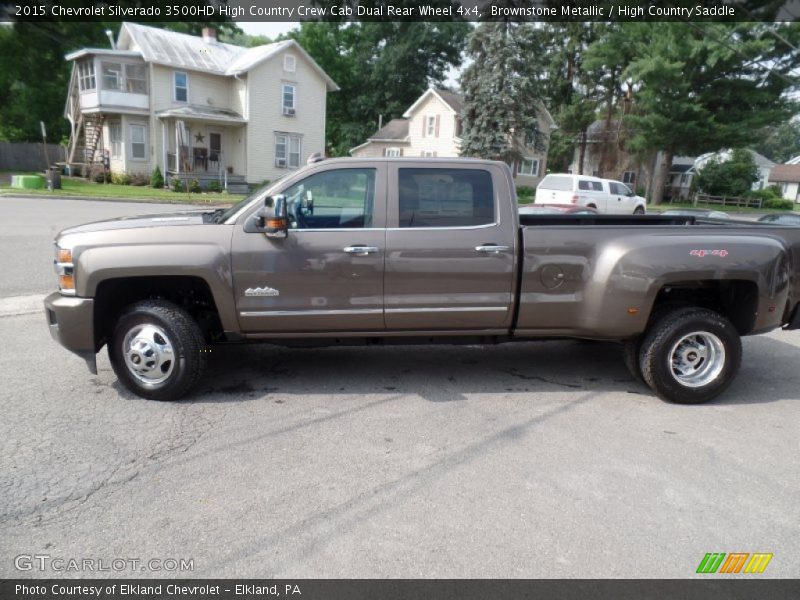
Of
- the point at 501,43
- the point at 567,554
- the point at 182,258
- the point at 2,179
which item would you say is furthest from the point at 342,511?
the point at 2,179

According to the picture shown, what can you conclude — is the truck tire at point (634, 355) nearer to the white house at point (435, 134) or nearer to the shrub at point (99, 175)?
the shrub at point (99, 175)

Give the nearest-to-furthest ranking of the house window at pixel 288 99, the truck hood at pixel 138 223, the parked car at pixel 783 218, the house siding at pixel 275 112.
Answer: the truck hood at pixel 138 223 < the parked car at pixel 783 218 < the house siding at pixel 275 112 < the house window at pixel 288 99

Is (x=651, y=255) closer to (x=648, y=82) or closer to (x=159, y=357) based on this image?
(x=159, y=357)

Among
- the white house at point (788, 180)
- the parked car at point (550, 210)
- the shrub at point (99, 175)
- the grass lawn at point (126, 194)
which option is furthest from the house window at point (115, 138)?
the white house at point (788, 180)

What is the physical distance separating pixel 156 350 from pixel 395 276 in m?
1.97

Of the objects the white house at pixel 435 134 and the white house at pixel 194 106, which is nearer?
the white house at pixel 194 106

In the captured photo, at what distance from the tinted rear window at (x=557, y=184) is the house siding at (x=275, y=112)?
1682 cm

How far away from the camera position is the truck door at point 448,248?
479 cm

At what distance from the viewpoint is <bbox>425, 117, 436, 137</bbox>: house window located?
43.9m

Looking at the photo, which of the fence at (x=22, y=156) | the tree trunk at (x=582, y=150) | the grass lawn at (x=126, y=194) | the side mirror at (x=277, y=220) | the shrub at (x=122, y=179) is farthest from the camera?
the tree trunk at (x=582, y=150)

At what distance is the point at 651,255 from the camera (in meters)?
4.75

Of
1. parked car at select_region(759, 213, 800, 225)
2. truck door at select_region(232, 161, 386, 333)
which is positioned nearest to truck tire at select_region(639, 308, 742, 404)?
truck door at select_region(232, 161, 386, 333)

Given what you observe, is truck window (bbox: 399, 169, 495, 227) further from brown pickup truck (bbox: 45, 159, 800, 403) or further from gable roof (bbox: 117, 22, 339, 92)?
gable roof (bbox: 117, 22, 339, 92)

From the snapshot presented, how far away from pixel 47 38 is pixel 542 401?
10521 millimetres
